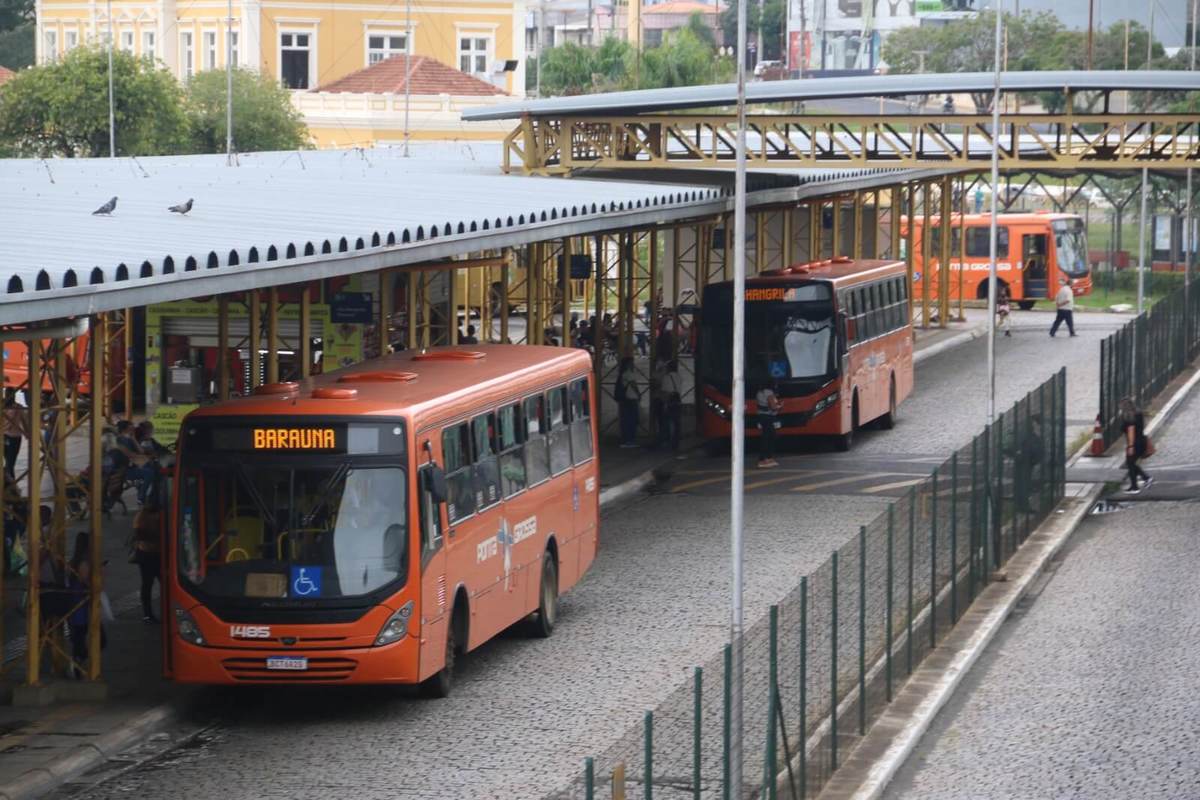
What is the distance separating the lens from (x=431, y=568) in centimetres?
1725

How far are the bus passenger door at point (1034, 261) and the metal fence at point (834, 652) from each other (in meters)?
43.0

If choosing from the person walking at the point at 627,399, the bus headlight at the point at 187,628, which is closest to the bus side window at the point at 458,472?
the bus headlight at the point at 187,628

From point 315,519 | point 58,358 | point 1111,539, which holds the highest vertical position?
point 58,358

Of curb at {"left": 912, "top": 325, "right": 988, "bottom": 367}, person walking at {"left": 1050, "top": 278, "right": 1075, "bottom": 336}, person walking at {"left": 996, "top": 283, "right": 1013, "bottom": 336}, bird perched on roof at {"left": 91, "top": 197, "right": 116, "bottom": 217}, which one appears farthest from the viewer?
person walking at {"left": 996, "top": 283, "right": 1013, "bottom": 336}

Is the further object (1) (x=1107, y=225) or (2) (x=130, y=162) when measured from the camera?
(1) (x=1107, y=225)

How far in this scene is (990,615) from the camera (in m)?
21.7

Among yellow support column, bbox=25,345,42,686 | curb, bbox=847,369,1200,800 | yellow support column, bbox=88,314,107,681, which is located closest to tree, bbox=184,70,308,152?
curb, bbox=847,369,1200,800

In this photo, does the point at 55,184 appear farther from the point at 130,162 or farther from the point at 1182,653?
the point at 1182,653

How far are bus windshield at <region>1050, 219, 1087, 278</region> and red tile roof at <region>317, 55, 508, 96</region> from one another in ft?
77.2

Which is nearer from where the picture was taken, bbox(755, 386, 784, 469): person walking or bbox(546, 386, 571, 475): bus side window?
bbox(546, 386, 571, 475): bus side window

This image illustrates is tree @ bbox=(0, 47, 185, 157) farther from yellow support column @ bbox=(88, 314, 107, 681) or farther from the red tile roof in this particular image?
yellow support column @ bbox=(88, 314, 107, 681)

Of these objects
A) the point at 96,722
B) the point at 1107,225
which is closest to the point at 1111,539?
the point at 96,722

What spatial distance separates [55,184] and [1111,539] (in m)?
15.4

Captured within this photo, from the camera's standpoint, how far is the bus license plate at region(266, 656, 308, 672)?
1684 centimetres
